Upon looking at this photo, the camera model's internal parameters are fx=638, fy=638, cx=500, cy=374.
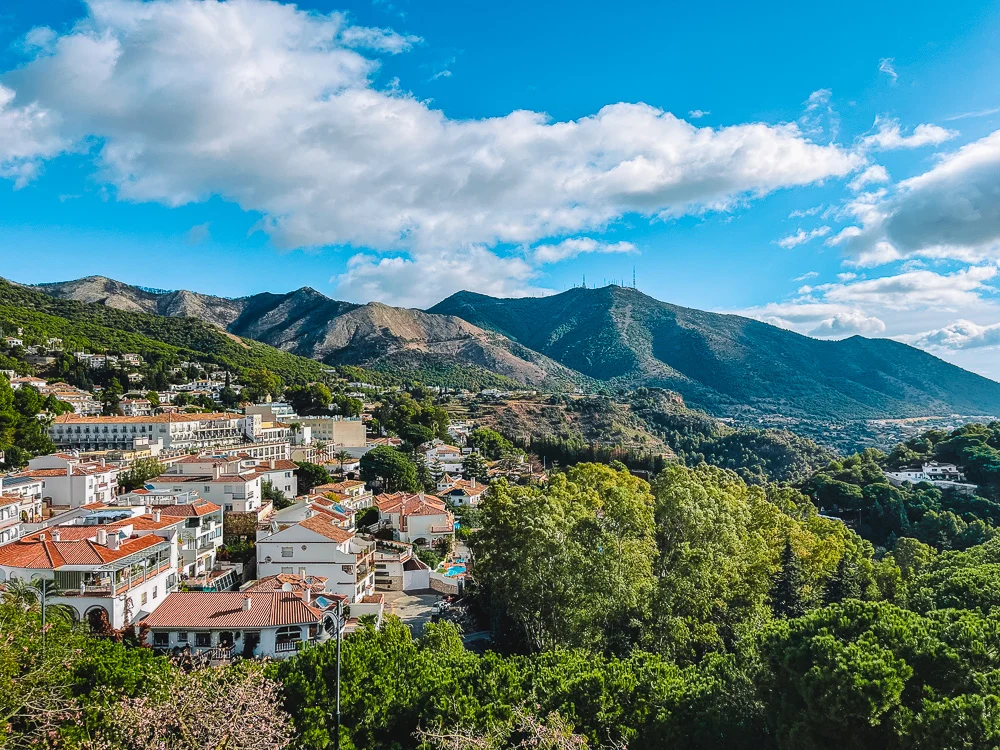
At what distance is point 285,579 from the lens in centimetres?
2656

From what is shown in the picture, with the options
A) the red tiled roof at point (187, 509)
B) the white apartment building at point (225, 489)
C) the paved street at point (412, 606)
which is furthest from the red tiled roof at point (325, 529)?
the white apartment building at point (225, 489)

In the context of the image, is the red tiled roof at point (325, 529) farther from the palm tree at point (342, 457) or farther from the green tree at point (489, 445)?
the green tree at point (489, 445)

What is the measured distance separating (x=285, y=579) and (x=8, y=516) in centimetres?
1283

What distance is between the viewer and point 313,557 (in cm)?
2830

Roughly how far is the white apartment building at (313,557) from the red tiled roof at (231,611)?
4.45 meters

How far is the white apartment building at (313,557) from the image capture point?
28203mm

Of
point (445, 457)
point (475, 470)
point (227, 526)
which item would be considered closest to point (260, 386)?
point (445, 457)

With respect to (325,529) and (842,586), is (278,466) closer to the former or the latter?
(325,529)

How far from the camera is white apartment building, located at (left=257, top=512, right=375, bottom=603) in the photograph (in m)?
28.2

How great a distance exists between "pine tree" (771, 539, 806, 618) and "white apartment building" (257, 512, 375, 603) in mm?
18089

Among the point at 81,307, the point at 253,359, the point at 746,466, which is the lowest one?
the point at 746,466

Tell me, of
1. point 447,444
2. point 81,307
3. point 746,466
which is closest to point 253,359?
point 81,307

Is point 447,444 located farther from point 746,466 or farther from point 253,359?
point 253,359

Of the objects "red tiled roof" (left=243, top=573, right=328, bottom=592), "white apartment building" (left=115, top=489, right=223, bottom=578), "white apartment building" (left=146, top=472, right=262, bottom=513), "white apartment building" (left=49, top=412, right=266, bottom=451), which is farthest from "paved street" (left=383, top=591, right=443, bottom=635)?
"white apartment building" (left=49, top=412, right=266, bottom=451)
